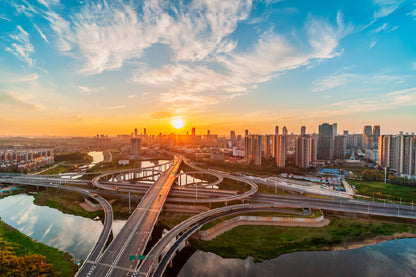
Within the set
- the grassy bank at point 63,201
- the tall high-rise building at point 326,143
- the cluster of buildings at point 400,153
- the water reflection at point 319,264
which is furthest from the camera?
the tall high-rise building at point 326,143

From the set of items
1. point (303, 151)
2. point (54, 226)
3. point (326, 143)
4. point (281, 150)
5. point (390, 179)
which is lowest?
point (54, 226)

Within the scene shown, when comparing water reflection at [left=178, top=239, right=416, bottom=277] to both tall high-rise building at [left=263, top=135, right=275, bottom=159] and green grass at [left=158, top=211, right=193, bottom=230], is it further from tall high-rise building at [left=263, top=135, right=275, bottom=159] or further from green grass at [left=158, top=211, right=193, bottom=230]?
tall high-rise building at [left=263, top=135, right=275, bottom=159]

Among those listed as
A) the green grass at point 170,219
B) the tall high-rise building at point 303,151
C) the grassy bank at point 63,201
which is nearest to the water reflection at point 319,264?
the green grass at point 170,219

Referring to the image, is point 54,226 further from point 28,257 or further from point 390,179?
point 390,179

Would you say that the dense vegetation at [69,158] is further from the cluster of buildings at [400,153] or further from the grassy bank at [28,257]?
the cluster of buildings at [400,153]

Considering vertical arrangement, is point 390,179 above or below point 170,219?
above

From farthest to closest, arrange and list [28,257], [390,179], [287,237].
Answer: [390,179] → [287,237] → [28,257]

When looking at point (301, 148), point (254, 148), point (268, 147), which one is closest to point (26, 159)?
point (254, 148)
